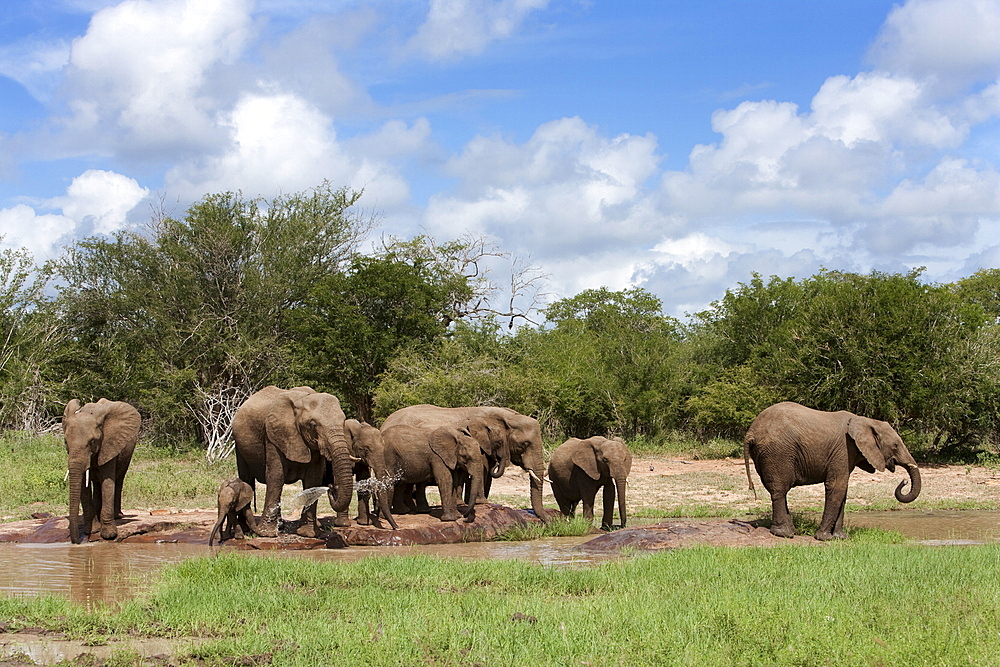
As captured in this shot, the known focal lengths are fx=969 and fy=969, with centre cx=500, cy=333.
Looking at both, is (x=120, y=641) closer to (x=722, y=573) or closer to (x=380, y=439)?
(x=722, y=573)

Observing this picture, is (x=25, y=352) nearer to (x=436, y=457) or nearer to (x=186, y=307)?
(x=186, y=307)

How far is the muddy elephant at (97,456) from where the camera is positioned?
49.9 feet

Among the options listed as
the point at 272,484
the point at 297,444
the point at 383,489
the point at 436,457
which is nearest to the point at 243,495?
the point at 272,484

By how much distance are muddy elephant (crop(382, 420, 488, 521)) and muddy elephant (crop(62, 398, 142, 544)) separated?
172 inches

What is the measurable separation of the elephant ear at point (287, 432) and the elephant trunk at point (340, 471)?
648 mm

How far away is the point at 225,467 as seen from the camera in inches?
1076

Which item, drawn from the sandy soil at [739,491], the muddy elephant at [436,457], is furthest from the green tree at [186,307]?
the muddy elephant at [436,457]

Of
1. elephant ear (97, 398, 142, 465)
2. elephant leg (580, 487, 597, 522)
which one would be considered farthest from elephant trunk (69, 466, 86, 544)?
elephant leg (580, 487, 597, 522)

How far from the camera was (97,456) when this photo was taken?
51.8ft

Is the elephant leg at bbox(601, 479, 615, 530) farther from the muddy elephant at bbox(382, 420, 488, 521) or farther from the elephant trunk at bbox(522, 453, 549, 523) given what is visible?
the muddy elephant at bbox(382, 420, 488, 521)

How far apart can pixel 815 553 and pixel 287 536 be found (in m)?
7.76

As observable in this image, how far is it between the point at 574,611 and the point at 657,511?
35.2ft

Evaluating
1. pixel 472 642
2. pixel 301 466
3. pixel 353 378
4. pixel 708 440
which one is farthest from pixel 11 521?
pixel 708 440

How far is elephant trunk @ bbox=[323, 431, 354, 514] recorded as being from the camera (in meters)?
14.6
